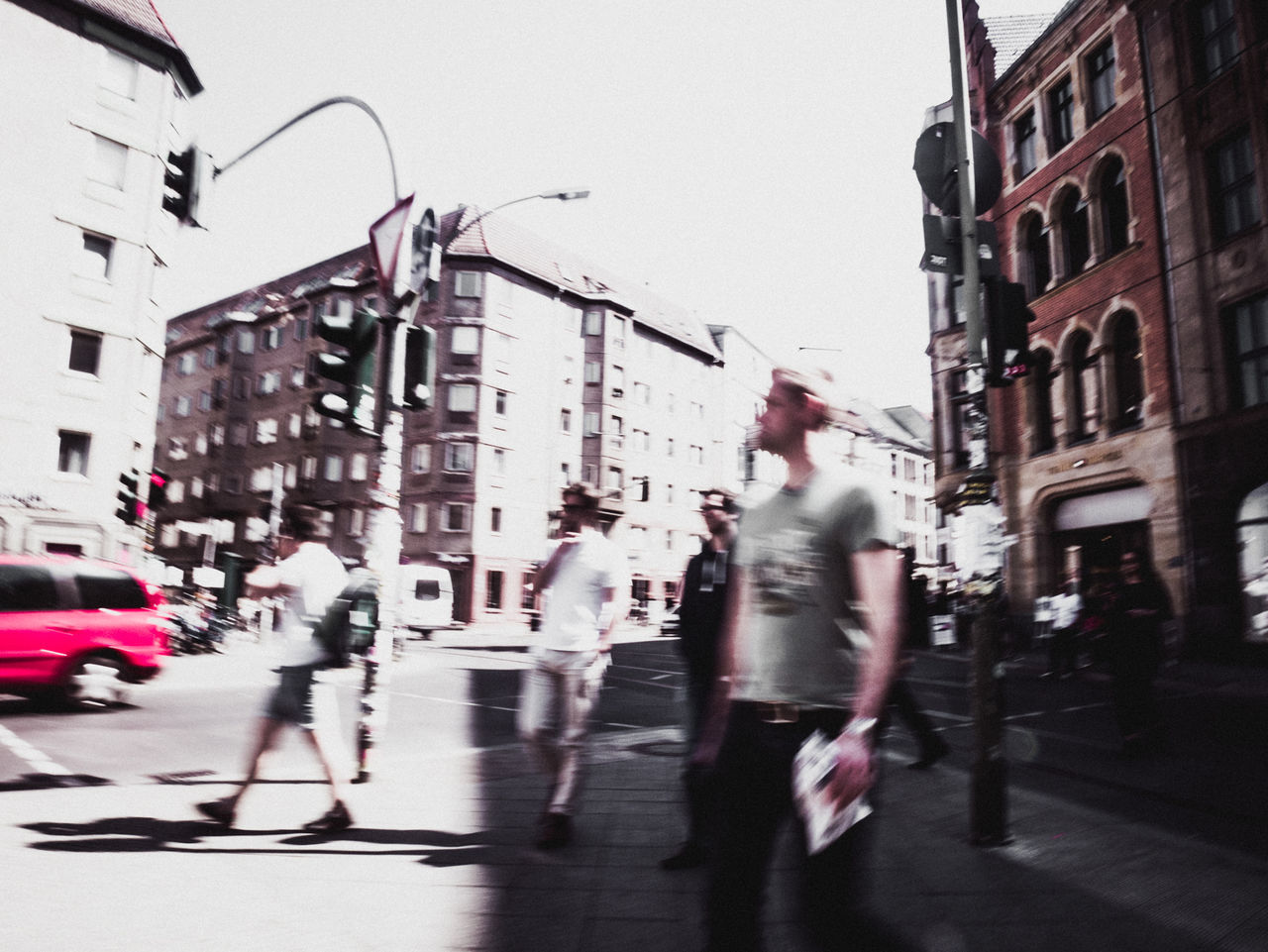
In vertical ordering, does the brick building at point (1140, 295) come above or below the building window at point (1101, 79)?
below

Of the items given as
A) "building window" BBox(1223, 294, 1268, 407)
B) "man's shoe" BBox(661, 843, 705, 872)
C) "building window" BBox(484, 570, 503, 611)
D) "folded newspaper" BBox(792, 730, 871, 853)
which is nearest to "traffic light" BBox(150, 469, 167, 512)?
"man's shoe" BBox(661, 843, 705, 872)

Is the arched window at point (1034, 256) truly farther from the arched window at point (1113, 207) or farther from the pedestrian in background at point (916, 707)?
the pedestrian in background at point (916, 707)

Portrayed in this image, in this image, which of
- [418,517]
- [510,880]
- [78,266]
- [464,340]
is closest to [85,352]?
[78,266]

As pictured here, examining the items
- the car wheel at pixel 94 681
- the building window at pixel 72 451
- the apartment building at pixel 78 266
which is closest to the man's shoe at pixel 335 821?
the car wheel at pixel 94 681

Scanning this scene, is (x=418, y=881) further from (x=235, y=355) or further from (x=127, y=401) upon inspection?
(x=235, y=355)

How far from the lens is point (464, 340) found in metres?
44.3

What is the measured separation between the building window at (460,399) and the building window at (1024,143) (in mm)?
26293

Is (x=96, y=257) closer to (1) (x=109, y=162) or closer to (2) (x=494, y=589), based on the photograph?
(1) (x=109, y=162)

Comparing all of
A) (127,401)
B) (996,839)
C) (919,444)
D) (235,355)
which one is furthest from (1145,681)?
(919,444)

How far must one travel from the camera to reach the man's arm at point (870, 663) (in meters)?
2.19

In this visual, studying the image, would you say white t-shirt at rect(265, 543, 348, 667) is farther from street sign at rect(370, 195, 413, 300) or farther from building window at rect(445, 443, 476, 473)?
building window at rect(445, 443, 476, 473)

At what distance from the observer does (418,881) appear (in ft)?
13.9

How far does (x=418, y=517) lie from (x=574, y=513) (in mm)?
39611

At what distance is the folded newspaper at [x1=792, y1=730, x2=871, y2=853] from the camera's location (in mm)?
2182
